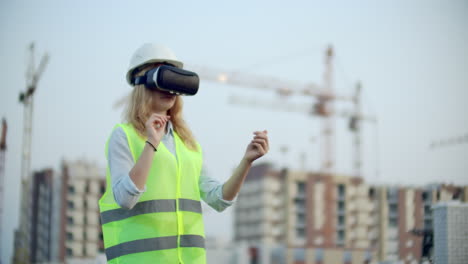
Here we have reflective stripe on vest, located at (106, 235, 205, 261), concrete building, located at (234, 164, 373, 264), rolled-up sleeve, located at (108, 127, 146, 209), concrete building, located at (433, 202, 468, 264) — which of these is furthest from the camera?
concrete building, located at (234, 164, 373, 264)

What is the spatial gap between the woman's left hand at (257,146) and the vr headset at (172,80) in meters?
0.32

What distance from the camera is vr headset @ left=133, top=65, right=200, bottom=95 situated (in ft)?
8.09

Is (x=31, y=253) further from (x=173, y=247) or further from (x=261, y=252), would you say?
(x=173, y=247)

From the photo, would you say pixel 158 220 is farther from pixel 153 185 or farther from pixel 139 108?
pixel 139 108

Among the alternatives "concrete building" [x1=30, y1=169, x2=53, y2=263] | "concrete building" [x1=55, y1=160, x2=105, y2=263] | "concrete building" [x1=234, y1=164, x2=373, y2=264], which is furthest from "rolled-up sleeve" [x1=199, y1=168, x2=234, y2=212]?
"concrete building" [x1=234, y1=164, x2=373, y2=264]

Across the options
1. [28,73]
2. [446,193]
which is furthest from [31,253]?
[446,193]

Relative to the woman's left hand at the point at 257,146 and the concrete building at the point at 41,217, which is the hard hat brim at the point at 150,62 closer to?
the woman's left hand at the point at 257,146

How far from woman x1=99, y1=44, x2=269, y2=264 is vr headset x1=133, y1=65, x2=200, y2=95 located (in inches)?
3.8

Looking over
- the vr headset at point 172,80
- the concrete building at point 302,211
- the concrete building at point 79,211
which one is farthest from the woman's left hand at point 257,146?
the concrete building at point 302,211

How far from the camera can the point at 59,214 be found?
85.3 metres

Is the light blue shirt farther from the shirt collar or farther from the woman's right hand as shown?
the woman's right hand

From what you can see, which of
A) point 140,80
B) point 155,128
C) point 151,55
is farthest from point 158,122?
point 151,55

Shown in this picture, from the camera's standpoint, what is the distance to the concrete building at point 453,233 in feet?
16.3

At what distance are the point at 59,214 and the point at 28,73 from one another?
85.4 ft
